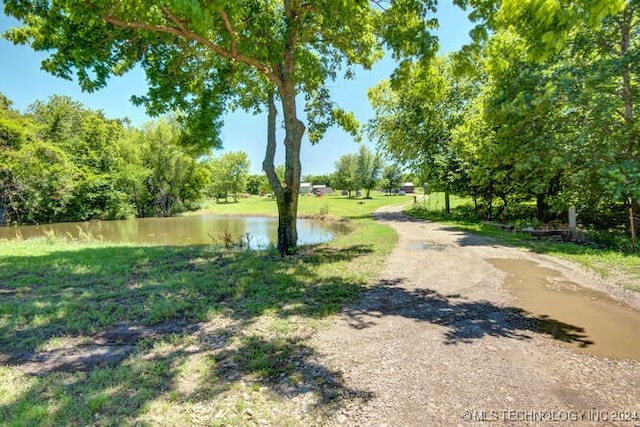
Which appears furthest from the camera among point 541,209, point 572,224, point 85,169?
point 85,169

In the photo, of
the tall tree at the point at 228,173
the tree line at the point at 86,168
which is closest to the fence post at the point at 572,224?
the tree line at the point at 86,168

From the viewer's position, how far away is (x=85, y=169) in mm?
27781

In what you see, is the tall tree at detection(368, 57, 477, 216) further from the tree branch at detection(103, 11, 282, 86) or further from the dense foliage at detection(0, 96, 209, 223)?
the dense foliage at detection(0, 96, 209, 223)

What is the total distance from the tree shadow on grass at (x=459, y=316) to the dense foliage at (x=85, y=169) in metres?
18.2

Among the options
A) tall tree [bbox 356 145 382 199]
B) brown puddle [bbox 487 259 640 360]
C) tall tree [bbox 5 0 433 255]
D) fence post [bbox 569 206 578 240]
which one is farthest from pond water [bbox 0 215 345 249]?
tall tree [bbox 356 145 382 199]

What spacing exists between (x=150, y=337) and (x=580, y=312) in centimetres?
621

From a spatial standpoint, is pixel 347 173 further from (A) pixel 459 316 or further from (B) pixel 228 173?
(A) pixel 459 316

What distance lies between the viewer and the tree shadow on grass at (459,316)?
4.03 m

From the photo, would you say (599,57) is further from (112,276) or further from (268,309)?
(112,276)

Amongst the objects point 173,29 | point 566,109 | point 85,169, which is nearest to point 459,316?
point 173,29

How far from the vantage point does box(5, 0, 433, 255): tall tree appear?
5.76 metres

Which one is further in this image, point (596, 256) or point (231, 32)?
point (596, 256)

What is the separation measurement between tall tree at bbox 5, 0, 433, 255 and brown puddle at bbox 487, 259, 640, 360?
5.19 m

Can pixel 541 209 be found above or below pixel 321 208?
above
